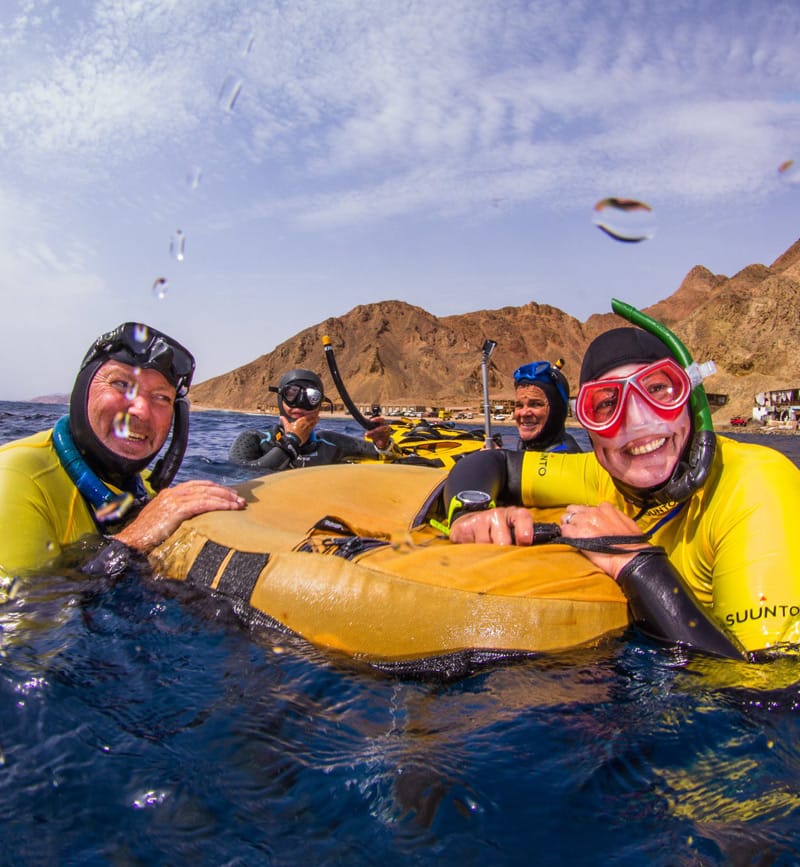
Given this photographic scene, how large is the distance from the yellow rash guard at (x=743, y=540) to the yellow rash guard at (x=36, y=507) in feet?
7.47

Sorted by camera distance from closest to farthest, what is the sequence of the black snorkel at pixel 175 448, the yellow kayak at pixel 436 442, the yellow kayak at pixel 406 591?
the yellow kayak at pixel 406 591, the black snorkel at pixel 175 448, the yellow kayak at pixel 436 442

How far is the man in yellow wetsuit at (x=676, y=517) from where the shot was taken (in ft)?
6.64

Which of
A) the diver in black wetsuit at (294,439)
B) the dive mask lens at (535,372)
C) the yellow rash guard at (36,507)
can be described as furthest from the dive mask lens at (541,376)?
the yellow rash guard at (36,507)

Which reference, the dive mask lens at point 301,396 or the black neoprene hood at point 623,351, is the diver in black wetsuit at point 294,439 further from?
the black neoprene hood at point 623,351

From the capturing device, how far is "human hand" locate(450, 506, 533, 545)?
2506 mm

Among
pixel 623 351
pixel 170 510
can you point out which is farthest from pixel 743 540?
pixel 170 510

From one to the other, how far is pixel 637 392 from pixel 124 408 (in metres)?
2.12

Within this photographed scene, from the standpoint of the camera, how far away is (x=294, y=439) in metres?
6.18

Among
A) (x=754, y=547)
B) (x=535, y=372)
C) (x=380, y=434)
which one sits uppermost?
(x=535, y=372)

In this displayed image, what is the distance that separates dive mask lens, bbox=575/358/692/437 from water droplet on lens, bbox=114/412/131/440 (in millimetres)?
1911

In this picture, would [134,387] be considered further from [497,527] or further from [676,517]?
[676,517]

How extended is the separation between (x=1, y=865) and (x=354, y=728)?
0.82 m

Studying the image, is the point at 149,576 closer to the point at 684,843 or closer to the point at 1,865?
the point at 1,865

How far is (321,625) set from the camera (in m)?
2.21
